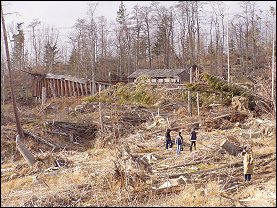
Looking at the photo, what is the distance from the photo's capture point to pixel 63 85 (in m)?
32.7

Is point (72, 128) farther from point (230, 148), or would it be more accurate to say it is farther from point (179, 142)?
point (230, 148)

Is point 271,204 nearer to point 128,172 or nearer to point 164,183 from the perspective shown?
point 164,183

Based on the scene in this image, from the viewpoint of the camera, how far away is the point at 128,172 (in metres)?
11.2

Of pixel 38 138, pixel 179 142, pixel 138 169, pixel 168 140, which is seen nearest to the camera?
pixel 138 169

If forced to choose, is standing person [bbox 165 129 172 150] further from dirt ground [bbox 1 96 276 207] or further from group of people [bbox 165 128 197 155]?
dirt ground [bbox 1 96 276 207]

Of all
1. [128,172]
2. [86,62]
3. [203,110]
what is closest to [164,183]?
[128,172]

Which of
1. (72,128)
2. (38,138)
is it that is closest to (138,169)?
(38,138)

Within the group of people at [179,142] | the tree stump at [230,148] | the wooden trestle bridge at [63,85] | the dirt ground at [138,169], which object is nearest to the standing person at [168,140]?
the group of people at [179,142]

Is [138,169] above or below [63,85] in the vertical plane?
below

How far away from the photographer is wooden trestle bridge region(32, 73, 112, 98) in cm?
3154

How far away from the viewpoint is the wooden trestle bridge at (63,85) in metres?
31.5

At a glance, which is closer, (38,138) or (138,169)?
(138,169)

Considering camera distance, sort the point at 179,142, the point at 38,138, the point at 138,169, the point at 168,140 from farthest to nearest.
Result: the point at 38,138, the point at 168,140, the point at 179,142, the point at 138,169

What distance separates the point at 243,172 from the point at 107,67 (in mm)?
39648
